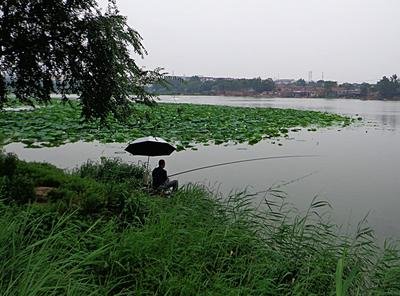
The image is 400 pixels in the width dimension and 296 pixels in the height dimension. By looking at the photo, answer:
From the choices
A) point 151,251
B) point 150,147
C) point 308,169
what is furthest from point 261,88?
point 151,251

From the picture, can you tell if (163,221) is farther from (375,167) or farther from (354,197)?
(375,167)

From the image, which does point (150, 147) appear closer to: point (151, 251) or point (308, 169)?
point (151, 251)

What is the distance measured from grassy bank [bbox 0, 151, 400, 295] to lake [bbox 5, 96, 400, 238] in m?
2.70

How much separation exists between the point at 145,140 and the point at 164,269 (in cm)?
413

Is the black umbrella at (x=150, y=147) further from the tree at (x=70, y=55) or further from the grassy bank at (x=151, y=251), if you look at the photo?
the grassy bank at (x=151, y=251)

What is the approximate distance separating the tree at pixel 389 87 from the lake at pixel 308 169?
68.6 m

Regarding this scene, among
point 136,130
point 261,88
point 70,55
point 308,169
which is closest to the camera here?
point 70,55

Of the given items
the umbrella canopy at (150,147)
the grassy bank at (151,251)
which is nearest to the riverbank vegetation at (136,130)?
the umbrella canopy at (150,147)

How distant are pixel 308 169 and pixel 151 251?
9.12 meters

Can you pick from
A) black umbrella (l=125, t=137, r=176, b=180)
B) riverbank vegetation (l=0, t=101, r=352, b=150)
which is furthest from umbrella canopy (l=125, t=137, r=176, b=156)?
riverbank vegetation (l=0, t=101, r=352, b=150)

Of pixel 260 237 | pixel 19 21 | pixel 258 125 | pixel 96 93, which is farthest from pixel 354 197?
pixel 258 125

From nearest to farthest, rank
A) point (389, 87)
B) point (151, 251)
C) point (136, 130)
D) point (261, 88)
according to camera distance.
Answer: point (151, 251), point (136, 130), point (389, 87), point (261, 88)

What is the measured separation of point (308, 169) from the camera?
11.9 meters

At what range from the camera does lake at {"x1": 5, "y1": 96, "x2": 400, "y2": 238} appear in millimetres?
8250
